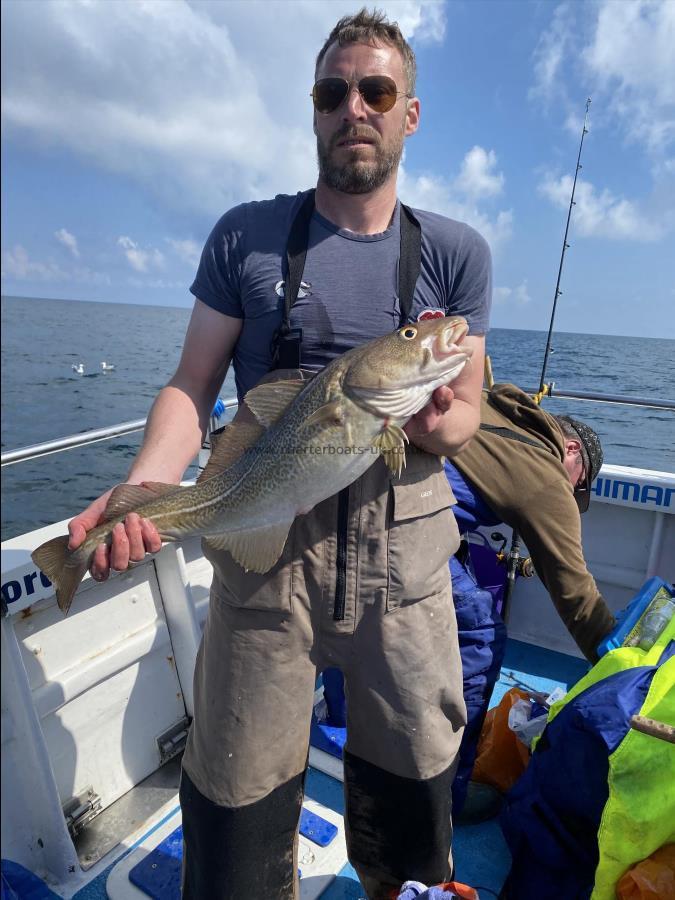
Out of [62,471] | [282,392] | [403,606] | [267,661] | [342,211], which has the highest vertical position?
[342,211]

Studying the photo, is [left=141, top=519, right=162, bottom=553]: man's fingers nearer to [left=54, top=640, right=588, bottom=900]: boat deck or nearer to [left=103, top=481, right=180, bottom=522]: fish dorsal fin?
[left=103, top=481, right=180, bottom=522]: fish dorsal fin

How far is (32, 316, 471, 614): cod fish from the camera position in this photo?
86.9 inches

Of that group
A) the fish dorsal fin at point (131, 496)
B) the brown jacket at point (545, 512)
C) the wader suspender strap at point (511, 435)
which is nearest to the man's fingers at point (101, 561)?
the fish dorsal fin at point (131, 496)

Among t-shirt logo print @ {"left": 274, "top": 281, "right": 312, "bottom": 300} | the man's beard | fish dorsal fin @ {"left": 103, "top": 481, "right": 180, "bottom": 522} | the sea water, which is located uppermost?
the man's beard

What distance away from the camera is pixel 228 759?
229 cm

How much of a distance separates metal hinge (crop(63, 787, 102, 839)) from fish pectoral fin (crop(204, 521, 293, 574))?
2029 millimetres

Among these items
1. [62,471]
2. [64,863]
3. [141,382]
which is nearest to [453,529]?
[64,863]

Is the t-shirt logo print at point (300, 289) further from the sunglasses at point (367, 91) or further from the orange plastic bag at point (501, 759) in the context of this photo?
the orange plastic bag at point (501, 759)

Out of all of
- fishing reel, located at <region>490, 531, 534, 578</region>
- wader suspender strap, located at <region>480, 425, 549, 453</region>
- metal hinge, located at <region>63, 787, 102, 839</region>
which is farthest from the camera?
fishing reel, located at <region>490, 531, 534, 578</region>

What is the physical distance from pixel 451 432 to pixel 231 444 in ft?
2.95

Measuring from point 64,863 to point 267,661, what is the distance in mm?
1854

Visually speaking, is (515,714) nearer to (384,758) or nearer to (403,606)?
(384,758)

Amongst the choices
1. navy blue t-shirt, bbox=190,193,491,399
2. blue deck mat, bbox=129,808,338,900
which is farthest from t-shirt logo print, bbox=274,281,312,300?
blue deck mat, bbox=129,808,338,900

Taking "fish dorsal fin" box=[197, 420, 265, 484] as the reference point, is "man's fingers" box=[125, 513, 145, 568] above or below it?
below
